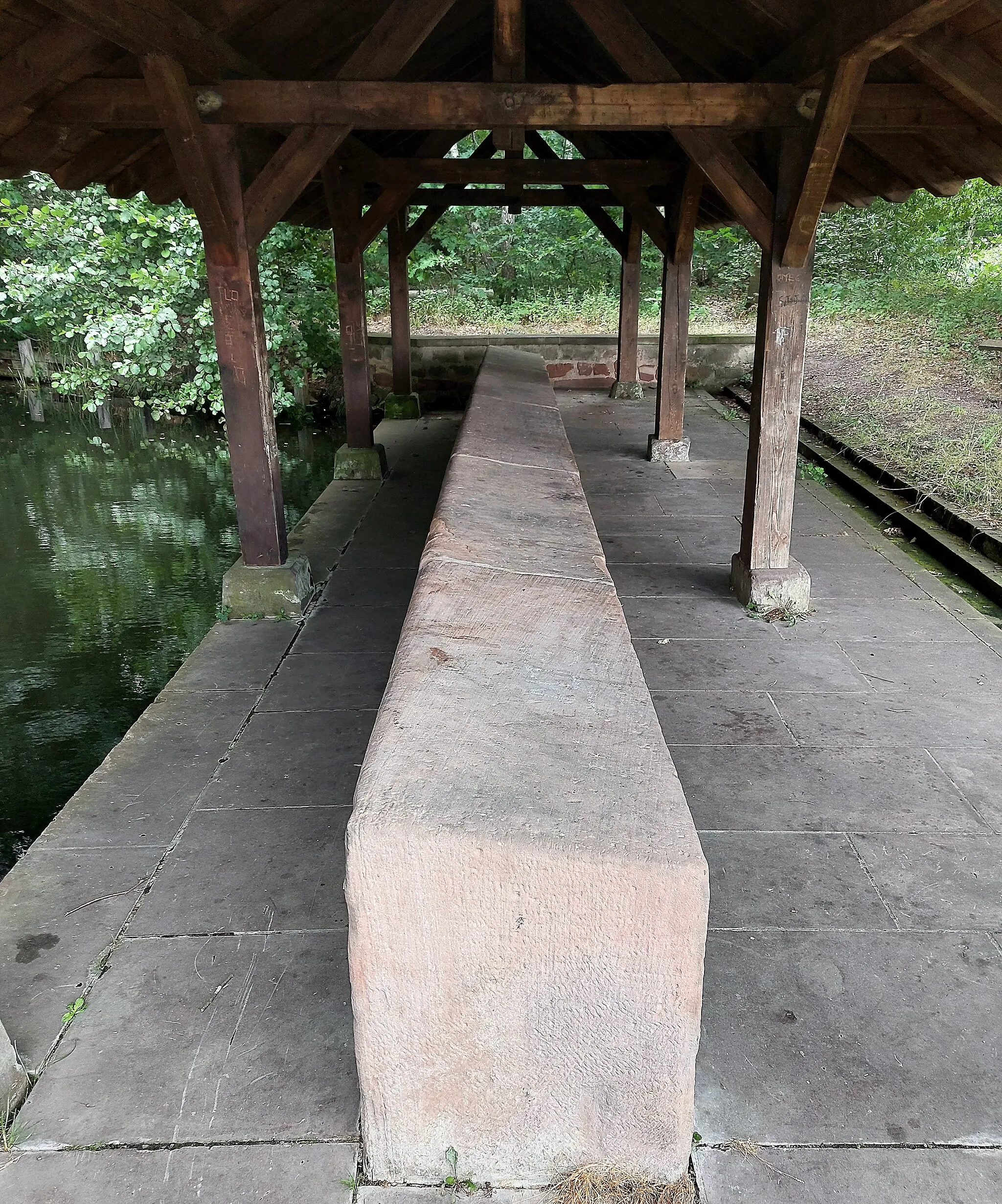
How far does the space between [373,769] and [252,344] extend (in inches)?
137

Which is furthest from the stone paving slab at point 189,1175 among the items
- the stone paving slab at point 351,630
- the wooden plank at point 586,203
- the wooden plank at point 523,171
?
the wooden plank at point 586,203

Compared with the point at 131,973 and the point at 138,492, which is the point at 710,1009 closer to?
the point at 131,973

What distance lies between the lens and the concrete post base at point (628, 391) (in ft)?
38.7

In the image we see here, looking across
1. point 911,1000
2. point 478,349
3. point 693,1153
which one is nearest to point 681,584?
point 911,1000

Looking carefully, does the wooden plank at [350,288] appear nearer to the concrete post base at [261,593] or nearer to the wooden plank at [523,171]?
the wooden plank at [523,171]

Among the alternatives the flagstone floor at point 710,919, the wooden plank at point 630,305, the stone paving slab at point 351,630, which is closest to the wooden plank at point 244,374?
the stone paving slab at point 351,630

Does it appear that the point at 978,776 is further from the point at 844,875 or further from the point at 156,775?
the point at 156,775

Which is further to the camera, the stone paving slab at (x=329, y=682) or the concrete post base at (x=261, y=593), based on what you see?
the concrete post base at (x=261, y=593)

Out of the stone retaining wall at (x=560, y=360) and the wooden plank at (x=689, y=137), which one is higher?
the wooden plank at (x=689, y=137)

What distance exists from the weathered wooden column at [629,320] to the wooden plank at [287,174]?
6770 mm

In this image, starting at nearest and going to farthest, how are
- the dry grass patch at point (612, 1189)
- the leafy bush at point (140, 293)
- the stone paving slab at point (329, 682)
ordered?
the dry grass patch at point (612, 1189) < the stone paving slab at point (329, 682) < the leafy bush at point (140, 293)

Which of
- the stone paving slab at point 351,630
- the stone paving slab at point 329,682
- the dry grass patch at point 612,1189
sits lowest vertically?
the dry grass patch at point 612,1189

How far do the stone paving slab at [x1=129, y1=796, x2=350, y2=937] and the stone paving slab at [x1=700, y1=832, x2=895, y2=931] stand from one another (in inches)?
47.5

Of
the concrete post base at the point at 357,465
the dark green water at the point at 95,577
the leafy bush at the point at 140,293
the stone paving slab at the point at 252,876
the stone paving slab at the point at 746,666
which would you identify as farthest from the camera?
the leafy bush at the point at 140,293
